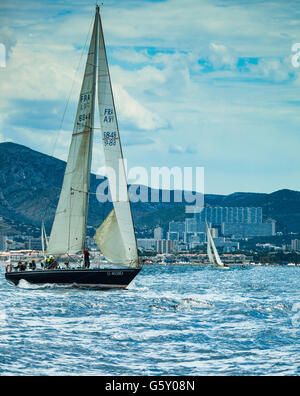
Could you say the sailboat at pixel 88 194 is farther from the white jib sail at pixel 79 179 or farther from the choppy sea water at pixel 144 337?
the choppy sea water at pixel 144 337

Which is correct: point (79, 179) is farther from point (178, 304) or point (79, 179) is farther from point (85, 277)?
point (178, 304)

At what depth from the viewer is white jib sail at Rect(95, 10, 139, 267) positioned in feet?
159

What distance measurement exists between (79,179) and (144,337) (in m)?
24.2

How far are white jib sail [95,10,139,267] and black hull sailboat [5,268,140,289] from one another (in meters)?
1.07

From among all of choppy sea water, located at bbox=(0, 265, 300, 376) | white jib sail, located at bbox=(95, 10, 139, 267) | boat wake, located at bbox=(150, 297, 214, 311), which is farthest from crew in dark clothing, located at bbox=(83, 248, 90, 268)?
boat wake, located at bbox=(150, 297, 214, 311)

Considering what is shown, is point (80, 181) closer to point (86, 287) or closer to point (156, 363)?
point (86, 287)

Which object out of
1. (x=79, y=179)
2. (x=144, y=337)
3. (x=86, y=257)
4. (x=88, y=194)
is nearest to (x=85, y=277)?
(x=86, y=257)

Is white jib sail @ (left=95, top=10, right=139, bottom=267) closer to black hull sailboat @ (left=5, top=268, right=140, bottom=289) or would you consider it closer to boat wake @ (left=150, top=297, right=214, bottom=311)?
black hull sailboat @ (left=5, top=268, right=140, bottom=289)

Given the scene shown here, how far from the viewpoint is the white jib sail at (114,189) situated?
159 ft

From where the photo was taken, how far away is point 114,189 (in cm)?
4928

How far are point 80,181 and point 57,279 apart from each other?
24.3 ft

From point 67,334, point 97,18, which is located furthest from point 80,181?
point 67,334

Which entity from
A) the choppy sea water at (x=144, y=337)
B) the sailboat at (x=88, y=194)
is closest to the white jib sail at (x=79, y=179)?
the sailboat at (x=88, y=194)
